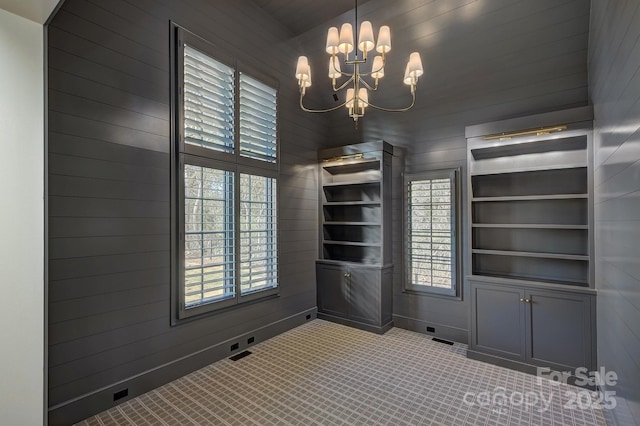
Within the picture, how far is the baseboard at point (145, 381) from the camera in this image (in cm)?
228

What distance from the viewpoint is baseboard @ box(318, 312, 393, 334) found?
162 inches

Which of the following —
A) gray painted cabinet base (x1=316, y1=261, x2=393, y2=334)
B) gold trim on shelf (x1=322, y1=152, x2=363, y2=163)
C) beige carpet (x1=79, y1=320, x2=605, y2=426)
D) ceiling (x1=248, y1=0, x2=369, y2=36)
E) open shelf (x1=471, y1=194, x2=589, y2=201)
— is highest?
ceiling (x1=248, y1=0, x2=369, y2=36)

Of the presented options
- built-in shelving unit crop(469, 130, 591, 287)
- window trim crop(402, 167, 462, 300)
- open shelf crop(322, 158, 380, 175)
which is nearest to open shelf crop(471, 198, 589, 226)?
built-in shelving unit crop(469, 130, 591, 287)

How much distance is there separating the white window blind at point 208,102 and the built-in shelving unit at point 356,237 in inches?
65.4

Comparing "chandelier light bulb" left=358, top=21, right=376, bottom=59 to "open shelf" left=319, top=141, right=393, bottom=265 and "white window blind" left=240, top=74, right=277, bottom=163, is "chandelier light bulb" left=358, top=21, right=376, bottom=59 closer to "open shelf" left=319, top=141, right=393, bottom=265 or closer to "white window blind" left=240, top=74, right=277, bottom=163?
"white window blind" left=240, top=74, right=277, bottom=163

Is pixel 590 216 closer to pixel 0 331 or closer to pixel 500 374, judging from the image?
pixel 500 374

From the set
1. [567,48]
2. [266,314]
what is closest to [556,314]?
[567,48]

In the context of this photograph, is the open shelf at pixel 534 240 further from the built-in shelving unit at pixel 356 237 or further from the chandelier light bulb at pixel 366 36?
the chandelier light bulb at pixel 366 36

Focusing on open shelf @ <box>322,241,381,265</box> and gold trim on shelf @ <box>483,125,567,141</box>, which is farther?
open shelf @ <box>322,241,381,265</box>

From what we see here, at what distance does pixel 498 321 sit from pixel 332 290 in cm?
211

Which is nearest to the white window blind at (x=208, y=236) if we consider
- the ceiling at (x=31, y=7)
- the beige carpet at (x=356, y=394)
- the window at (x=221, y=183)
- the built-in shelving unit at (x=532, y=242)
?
the window at (x=221, y=183)

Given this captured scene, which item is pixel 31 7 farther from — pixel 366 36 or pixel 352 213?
pixel 352 213

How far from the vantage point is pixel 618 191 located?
75.2 inches

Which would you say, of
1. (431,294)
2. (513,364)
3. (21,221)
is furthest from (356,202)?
(21,221)
